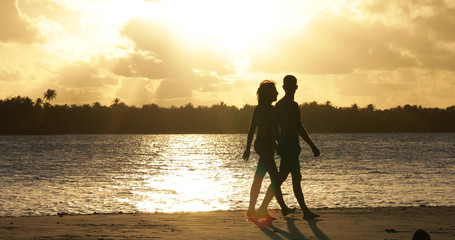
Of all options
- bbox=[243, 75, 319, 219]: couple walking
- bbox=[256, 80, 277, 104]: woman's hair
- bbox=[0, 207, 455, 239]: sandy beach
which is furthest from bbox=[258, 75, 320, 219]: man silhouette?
bbox=[0, 207, 455, 239]: sandy beach

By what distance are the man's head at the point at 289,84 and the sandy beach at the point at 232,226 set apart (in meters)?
2.27

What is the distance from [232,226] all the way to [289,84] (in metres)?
2.69

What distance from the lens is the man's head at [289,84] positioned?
34.4 feet

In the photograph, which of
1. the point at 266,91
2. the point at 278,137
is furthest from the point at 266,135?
the point at 266,91

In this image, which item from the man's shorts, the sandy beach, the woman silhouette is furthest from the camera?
the woman silhouette

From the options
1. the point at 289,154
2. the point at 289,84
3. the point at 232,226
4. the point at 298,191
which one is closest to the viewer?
the point at 232,226

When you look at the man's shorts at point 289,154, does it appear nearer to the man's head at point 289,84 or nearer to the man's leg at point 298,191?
the man's leg at point 298,191

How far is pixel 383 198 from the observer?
770 inches

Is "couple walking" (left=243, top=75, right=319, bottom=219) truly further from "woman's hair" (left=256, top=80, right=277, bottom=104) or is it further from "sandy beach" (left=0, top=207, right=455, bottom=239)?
"sandy beach" (left=0, top=207, right=455, bottom=239)

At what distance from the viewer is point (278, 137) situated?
10.5 m

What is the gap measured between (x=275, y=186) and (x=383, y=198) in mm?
10164

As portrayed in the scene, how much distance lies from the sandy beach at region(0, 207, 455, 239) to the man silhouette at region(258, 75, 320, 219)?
1.51ft

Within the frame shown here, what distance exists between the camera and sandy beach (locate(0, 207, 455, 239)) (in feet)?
28.7

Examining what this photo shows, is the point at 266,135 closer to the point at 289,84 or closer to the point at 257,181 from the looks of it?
the point at 257,181
